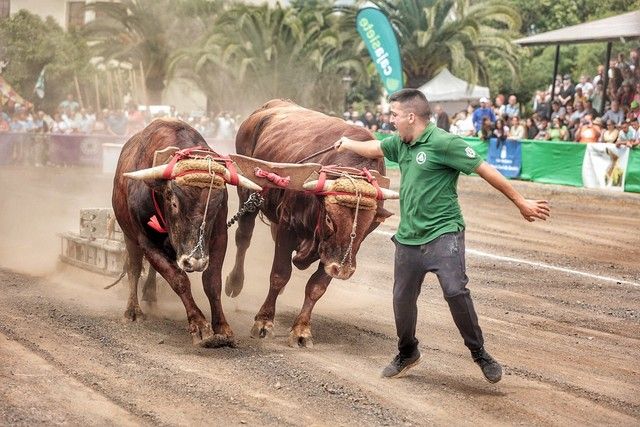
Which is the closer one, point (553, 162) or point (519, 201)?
point (519, 201)

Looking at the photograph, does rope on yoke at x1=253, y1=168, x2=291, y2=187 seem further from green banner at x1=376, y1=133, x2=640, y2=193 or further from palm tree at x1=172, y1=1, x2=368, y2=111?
palm tree at x1=172, y1=1, x2=368, y2=111

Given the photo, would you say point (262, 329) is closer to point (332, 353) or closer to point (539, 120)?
point (332, 353)

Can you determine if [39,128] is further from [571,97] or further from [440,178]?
[440,178]

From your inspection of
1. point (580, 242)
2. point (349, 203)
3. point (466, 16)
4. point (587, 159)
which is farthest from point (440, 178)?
point (466, 16)

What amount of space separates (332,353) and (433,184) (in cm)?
189

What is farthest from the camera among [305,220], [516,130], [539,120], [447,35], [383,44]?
[447,35]

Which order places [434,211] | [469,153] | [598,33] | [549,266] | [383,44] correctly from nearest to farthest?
[469,153] < [434,211] < [549,266] < [598,33] < [383,44]

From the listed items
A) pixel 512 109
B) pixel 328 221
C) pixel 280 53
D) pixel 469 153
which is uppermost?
pixel 280 53

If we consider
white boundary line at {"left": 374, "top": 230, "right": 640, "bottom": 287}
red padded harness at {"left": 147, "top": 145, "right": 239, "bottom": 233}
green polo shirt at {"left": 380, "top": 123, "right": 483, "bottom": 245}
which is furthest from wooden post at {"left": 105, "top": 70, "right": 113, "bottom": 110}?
green polo shirt at {"left": 380, "top": 123, "right": 483, "bottom": 245}

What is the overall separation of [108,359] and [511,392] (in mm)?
2934

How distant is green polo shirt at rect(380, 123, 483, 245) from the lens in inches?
284

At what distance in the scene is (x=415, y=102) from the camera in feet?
24.0

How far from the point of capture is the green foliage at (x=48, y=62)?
130 ft

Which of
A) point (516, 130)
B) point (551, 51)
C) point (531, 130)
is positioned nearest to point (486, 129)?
point (516, 130)
